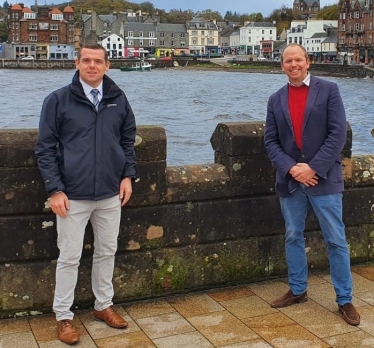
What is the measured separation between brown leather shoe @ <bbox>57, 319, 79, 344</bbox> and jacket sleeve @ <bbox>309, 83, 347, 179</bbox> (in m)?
2.10

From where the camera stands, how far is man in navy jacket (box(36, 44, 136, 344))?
448cm

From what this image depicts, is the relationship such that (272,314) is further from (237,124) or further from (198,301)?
(237,124)

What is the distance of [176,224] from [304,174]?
→ 50.4 inches

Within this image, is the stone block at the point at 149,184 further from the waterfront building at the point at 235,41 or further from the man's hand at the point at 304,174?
the waterfront building at the point at 235,41

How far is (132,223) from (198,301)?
0.85 metres

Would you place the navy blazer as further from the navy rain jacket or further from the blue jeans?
the navy rain jacket

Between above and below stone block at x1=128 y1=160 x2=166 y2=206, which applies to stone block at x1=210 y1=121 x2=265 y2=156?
above

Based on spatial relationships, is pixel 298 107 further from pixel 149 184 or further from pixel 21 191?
pixel 21 191

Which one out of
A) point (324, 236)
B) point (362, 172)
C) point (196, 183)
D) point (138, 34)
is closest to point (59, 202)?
point (196, 183)

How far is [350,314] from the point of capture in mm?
4898

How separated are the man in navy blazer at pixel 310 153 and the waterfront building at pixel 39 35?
6279 inches

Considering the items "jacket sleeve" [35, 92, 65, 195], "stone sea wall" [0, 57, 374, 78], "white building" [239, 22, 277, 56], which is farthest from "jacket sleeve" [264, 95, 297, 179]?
"white building" [239, 22, 277, 56]

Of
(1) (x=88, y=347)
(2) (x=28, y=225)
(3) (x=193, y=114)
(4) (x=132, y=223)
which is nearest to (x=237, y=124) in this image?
(4) (x=132, y=223)

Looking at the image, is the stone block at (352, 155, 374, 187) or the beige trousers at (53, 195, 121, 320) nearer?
the beige trousers at (53, 195, 121, 320)
